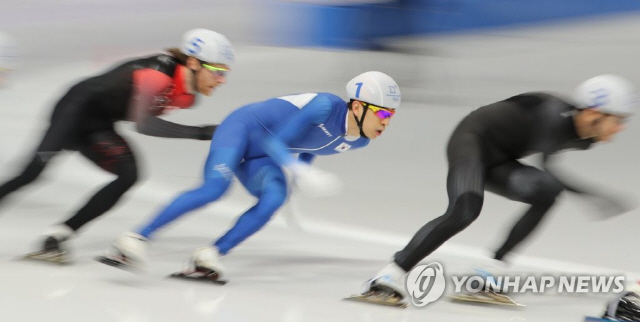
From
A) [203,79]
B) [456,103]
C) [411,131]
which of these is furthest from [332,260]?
[456,103]

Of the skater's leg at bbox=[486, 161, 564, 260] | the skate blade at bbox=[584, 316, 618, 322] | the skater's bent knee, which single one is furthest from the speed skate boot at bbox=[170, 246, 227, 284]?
the skate blade at bbox=[584, 316, 618, 322]

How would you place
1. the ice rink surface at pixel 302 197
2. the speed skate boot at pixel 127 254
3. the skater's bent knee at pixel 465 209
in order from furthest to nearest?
the speed skate boot at pixel 127 254 → the ice rink surface at pixel 302 197 → the skater's bent knee at pixel 465 209

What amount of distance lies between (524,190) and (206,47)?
5.32ft

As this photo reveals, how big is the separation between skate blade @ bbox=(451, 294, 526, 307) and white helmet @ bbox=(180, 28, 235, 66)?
157cm

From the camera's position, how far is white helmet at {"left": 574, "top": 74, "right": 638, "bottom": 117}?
3.93 meters

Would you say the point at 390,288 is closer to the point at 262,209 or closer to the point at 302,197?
the point at 262,209

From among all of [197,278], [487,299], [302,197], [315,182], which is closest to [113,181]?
[197,278]

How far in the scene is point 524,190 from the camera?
410 cm

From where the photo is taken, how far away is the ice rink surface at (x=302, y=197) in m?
4.04

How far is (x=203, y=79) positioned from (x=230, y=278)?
961 millimetres

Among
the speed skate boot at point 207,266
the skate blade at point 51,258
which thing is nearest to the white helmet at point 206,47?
the speed skate boot at point 207,266

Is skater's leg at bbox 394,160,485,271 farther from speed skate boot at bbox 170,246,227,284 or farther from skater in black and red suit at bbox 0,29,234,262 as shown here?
skater in black and red suit at bbox 0,29,234,262

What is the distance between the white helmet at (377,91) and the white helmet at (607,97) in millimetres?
809

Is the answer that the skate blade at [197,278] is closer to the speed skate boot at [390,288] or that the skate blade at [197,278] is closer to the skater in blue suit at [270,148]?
the skater in blue suit at [270,148]
